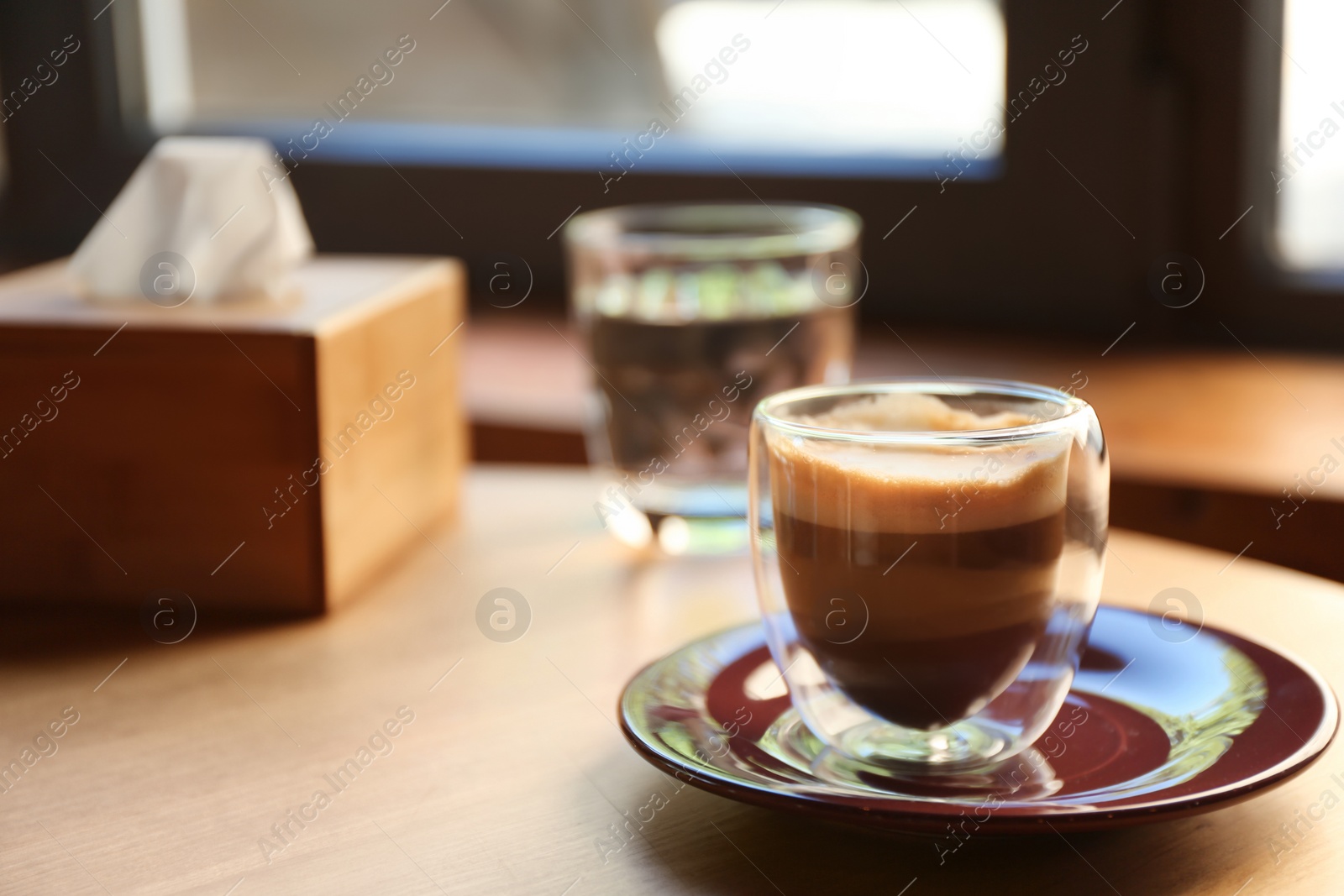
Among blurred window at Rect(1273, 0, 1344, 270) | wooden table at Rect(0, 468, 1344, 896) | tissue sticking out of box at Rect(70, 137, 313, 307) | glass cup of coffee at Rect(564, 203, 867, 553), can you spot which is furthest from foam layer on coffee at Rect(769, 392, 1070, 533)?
blurred window at Rect(1273, 0, 1344, 270)

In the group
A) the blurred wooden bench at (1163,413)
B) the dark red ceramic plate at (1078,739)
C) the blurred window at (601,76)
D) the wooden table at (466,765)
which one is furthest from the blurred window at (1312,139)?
the dark red ceramic plate at (1078,739)

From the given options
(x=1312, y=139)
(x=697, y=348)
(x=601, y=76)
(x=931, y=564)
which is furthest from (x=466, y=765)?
(x=601, y=76)

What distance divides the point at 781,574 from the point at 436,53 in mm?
1266

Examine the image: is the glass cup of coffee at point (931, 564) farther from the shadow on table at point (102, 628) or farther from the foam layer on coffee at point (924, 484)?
the shadow on table at point (102, 628)

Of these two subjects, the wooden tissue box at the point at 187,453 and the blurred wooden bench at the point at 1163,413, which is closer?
the wooden tissue box at the point at 187,453

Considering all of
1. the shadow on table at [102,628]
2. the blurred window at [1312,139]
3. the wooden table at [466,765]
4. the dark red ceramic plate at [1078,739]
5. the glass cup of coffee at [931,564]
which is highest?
the blurred window at [1312,139]

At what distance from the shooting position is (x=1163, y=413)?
1.14 m

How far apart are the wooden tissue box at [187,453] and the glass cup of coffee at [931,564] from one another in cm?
29

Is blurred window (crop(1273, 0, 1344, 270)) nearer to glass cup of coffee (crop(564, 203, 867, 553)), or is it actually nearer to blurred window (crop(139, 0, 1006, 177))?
blurred window (crop(139, 0, 1006, 177))

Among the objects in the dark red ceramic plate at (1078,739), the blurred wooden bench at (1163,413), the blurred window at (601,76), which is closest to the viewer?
the dark red ceramic plate at (1078,739)

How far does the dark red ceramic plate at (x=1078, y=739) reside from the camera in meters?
0.46

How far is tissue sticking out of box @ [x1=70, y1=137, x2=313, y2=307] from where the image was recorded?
81cm

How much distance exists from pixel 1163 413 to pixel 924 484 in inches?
27.7

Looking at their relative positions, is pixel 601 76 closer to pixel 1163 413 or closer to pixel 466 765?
pixel 1163 413
